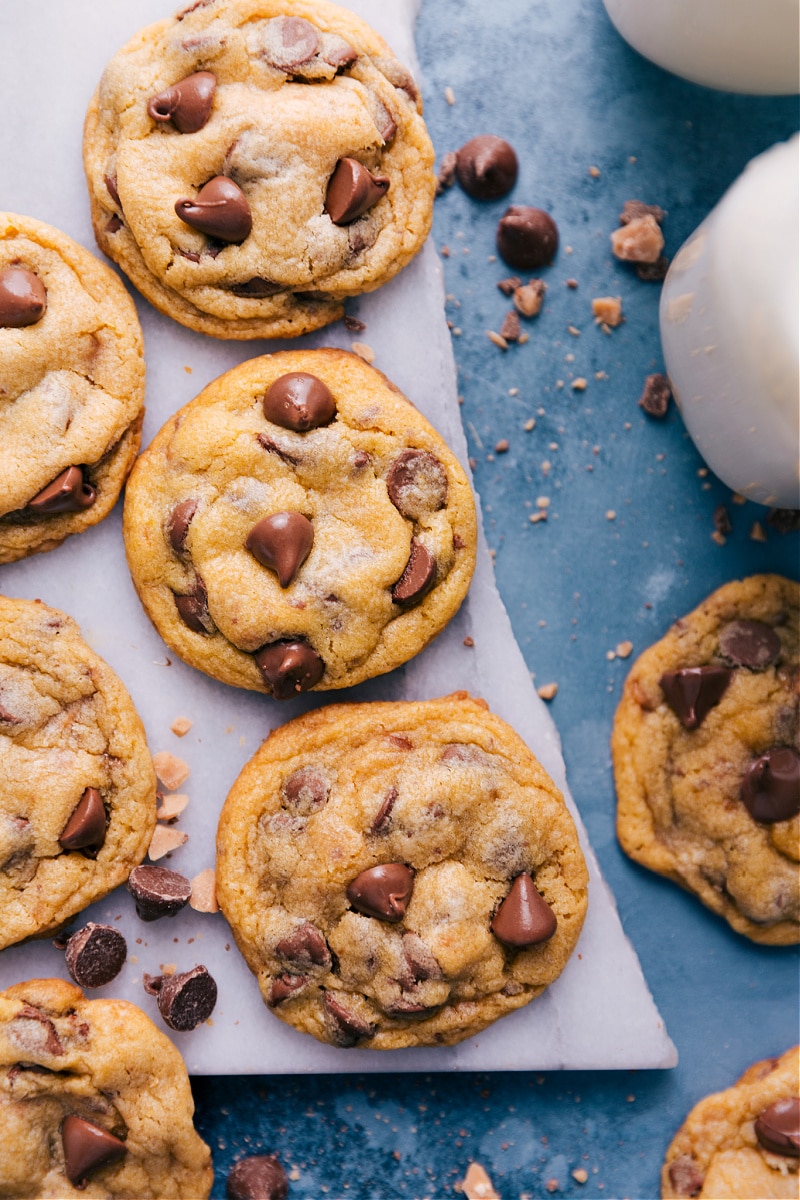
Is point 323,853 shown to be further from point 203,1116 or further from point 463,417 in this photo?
point 463,417

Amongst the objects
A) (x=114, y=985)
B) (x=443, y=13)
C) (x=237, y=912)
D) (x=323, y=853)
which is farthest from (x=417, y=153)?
(x=114, y=985)

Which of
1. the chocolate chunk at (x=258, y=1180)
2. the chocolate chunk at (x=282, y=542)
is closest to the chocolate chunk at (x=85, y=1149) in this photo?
the chocolate chunk at (x=258, y=1180)

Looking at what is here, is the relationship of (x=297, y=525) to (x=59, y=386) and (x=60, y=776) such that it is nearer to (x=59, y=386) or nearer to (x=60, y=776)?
(x=59, y=386)

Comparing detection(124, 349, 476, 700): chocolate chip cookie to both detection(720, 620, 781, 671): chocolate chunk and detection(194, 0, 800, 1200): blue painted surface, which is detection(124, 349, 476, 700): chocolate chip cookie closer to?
detection(194, 0, 800, 1200): blue painted surface

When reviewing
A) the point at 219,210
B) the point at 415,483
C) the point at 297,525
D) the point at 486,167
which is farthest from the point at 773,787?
the point at 219,210

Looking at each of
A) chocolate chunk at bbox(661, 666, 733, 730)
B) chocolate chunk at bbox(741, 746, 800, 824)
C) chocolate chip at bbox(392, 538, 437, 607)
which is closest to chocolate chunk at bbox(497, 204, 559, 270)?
chocolate chip at bbox(392, 538, 437, 607)

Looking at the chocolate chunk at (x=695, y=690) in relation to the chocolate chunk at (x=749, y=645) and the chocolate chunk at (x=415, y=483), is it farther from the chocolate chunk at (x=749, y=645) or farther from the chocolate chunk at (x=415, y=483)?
the chocolate chunk at (x=415, y=483)
